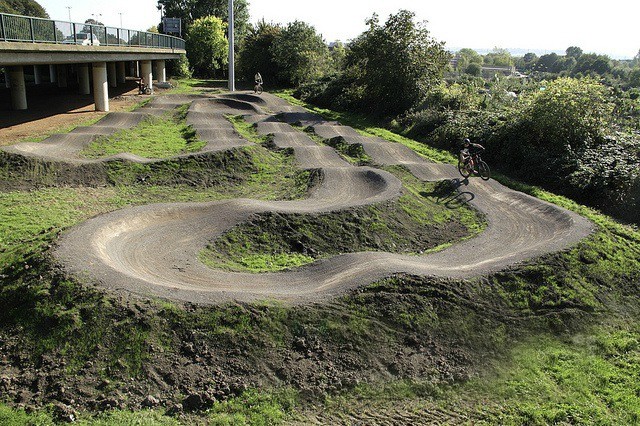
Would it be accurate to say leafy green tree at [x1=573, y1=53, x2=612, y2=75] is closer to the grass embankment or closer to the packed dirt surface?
the packed dirt surface

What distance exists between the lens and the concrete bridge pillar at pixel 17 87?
26.3 m

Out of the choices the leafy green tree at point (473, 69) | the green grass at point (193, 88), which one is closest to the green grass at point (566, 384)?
the green grass at point (193, 88)

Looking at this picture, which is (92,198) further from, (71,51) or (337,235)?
(71,51)

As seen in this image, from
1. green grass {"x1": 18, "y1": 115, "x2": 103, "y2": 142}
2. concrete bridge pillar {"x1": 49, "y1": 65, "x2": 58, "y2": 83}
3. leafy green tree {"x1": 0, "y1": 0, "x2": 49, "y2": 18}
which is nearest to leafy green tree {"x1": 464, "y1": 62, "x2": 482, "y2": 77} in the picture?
leafy green tree {"x1": 0, "y1": 0, "x2": 49, "y2": 18}

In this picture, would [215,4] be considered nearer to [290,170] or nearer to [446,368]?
[290,170]

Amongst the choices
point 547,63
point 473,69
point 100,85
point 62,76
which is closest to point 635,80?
point 473,69

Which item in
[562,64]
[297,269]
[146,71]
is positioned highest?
[562,64]

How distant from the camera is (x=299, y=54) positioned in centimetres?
4591

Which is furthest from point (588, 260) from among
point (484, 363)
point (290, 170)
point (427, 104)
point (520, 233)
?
point (427, 104)

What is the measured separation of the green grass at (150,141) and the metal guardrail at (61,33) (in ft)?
14.3

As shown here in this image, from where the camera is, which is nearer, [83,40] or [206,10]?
[83,40]

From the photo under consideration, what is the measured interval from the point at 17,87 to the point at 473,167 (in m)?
23.4

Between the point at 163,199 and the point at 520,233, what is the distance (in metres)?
9.78

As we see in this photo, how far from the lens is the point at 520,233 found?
13227 millimetres
